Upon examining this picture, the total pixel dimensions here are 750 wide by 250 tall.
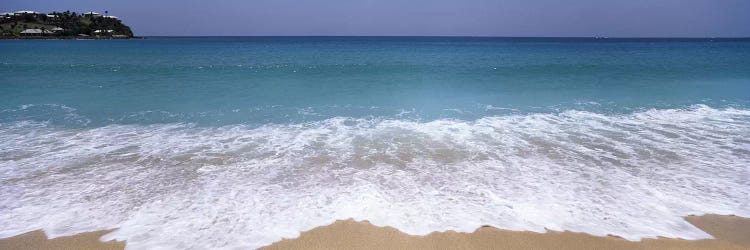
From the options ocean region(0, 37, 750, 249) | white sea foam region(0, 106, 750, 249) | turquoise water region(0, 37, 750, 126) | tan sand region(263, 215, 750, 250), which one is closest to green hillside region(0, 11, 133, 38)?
turquoise water region(0, 37, 750, 126)

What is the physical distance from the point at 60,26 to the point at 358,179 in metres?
156

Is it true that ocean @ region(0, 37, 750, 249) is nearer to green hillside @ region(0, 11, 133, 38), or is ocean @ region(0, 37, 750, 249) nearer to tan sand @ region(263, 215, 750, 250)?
tan sand @ region(263, 215, 750, 250)

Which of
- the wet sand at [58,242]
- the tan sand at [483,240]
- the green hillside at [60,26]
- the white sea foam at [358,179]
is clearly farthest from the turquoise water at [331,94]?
the green hillside at [60,26]

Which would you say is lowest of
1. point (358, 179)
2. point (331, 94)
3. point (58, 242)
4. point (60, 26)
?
point (58, 242)

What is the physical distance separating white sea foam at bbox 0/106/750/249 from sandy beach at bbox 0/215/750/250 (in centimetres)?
15

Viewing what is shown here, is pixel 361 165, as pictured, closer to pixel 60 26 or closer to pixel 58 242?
pixel 58 242

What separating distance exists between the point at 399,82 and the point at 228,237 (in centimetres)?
1596

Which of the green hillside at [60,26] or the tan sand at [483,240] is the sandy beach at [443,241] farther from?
the green hillside at [60,26]

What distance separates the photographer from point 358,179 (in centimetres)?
641

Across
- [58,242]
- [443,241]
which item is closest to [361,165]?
[443,241]

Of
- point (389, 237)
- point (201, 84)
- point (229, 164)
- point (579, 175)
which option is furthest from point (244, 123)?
point (201, 84)

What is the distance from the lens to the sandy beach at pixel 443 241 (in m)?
4.48

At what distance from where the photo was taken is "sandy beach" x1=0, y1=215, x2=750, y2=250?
4.48m

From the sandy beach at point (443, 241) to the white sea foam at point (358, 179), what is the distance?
0.15 meters
